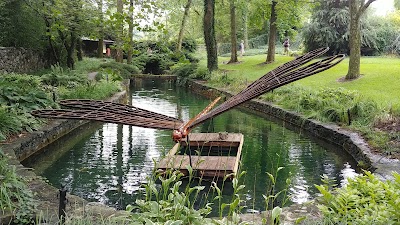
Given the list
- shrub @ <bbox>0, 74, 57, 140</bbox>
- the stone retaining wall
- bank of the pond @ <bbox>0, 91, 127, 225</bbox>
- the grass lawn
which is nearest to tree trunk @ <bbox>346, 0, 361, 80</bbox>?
the grass lawn

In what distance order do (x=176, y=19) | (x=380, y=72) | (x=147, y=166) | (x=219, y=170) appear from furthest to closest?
(x=176, y=19)
(x=380, y=72)
(x=147, y=166)
(x=219, y=170)

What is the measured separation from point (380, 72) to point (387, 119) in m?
8.35

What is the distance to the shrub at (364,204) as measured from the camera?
3.38 m

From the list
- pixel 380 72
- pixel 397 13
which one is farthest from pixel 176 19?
pixel 380 72

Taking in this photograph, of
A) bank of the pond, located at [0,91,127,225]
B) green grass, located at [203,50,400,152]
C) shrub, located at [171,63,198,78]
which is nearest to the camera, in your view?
bank of the pond, located at [0,91,127,225]

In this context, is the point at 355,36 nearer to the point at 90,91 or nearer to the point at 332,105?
the point at 332,105

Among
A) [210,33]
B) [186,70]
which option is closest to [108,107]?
[210,33]

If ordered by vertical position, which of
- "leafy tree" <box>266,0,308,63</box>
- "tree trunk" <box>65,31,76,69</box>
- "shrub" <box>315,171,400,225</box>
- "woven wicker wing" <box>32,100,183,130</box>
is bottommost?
"shrub" <box>315,171,400,225</box>

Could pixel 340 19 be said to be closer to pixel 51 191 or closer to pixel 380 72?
pixel 380 72

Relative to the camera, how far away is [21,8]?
18250 millimetres

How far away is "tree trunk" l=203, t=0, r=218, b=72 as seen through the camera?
23359 millimetres

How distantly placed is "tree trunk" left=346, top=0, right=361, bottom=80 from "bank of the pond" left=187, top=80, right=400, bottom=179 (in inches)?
157

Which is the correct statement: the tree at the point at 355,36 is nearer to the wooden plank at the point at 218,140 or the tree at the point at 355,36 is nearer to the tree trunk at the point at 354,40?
the tree trunk at the point at 354,40

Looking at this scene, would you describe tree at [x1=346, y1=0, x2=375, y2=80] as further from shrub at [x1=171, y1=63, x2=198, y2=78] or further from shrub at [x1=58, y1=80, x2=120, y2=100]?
shrub at [x1=171, y1=63, x2=198, y2=78]
